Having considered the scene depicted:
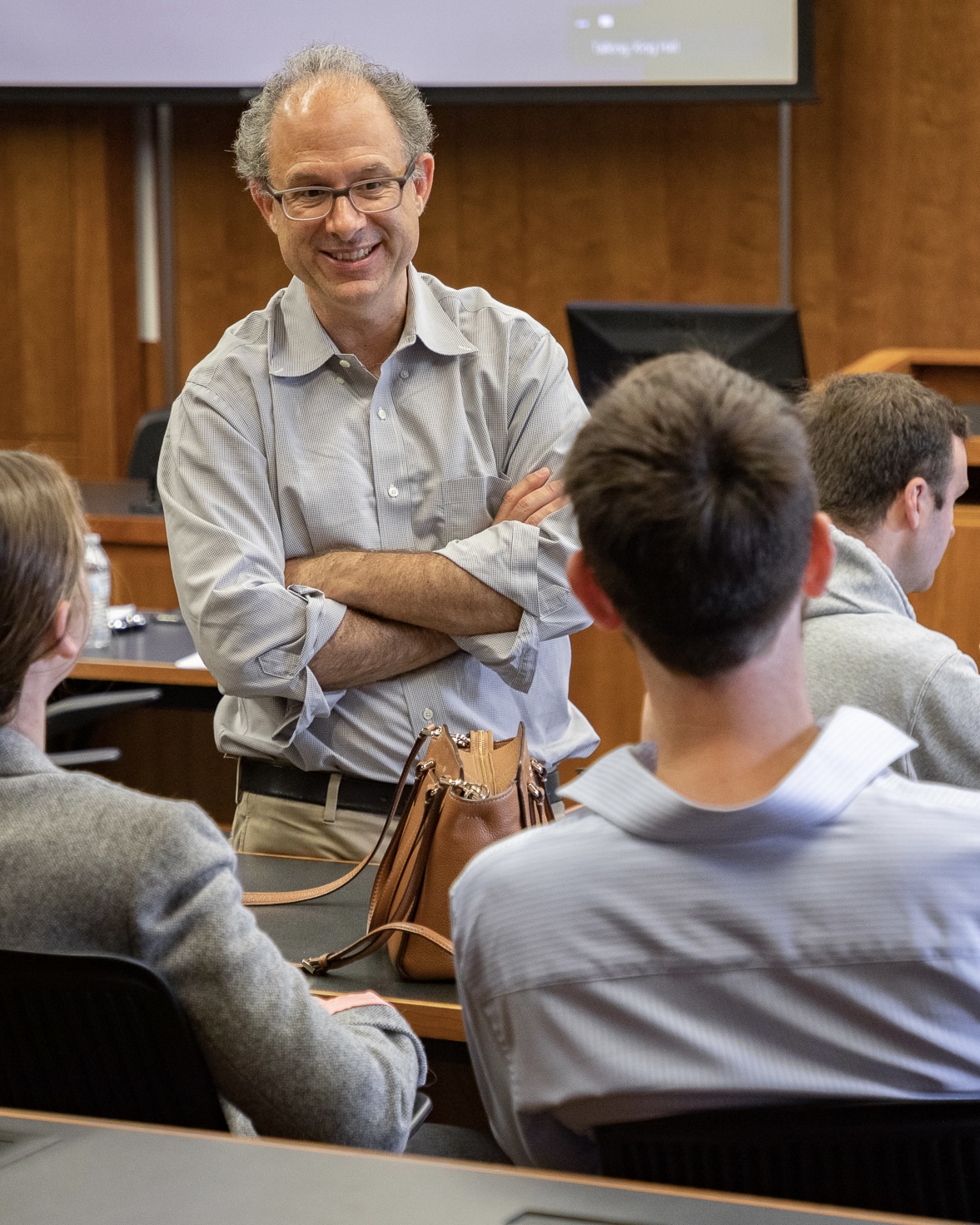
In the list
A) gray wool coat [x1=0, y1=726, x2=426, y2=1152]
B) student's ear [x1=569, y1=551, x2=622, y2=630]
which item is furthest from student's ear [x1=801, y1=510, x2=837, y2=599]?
gray wool coat [x1=0, y1=726, x2=426, y2=1152]

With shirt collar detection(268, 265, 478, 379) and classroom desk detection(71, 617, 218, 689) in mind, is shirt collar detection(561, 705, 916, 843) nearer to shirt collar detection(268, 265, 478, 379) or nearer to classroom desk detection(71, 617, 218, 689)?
shirt collar detection(268, 265, 478, 379)

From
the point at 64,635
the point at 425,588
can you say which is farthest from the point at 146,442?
the point at 64,635

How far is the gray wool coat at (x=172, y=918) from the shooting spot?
116cm

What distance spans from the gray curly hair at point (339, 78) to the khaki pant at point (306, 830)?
2.96ft

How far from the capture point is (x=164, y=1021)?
115cm

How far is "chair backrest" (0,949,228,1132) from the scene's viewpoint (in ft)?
3.71

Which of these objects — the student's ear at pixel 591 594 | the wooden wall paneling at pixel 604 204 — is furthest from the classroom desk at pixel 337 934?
the wooden wall paneling at pixel 604 204

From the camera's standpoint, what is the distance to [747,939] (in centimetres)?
101

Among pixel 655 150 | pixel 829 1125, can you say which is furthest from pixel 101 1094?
pixel 655 150

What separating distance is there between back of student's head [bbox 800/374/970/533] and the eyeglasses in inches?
25.4

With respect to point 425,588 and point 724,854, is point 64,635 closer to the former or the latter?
point 724,854

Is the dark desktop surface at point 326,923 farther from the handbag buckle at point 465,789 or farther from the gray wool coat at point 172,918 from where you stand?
the gray wool coat at point 172,918

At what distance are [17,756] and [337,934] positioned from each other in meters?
0.59

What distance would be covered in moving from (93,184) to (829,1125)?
638 centimetres
